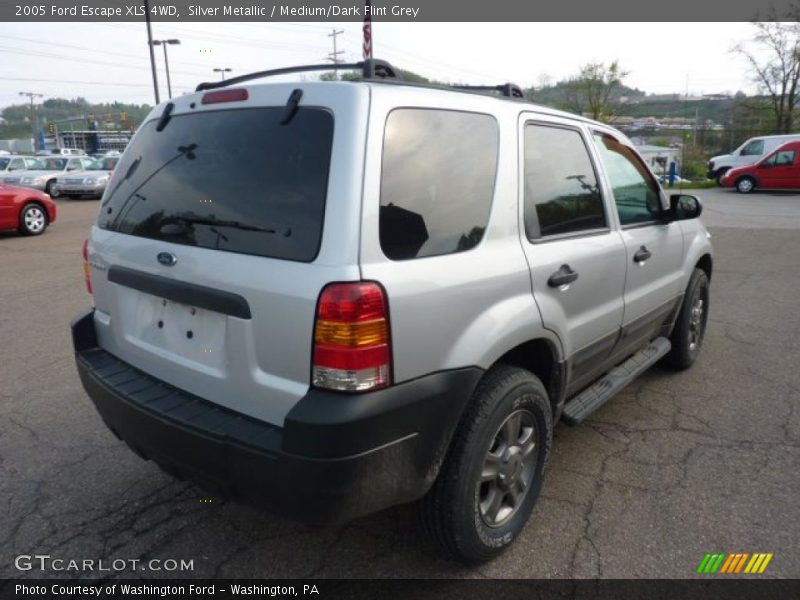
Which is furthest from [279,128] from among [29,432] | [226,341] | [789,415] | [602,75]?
[602,75]

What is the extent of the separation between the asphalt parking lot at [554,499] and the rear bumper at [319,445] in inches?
22.4

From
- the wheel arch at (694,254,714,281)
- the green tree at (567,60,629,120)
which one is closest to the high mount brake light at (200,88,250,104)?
the wheel arch at (694,254,714,281)

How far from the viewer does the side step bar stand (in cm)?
302

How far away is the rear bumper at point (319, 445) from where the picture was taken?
1.87 m

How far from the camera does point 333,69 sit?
2.62 m

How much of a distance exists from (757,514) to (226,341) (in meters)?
2.51

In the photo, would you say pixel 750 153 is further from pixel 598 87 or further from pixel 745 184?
pixel 598 87

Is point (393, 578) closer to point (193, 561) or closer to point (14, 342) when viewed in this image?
point (193, 561)

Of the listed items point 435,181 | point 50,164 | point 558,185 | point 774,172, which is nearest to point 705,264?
point 558,185

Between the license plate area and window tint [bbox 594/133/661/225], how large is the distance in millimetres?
2330

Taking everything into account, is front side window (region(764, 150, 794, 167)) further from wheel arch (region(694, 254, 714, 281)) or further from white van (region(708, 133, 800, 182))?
wheel arch (region(694, 254, 714, 281))

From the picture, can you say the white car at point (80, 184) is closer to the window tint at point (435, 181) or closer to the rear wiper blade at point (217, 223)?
the rear wiper blade at point (217, 223)

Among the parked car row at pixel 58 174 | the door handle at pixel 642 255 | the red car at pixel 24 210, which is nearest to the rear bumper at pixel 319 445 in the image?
the door handle at pixel 642 255

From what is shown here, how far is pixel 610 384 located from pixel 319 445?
6.77 feet
